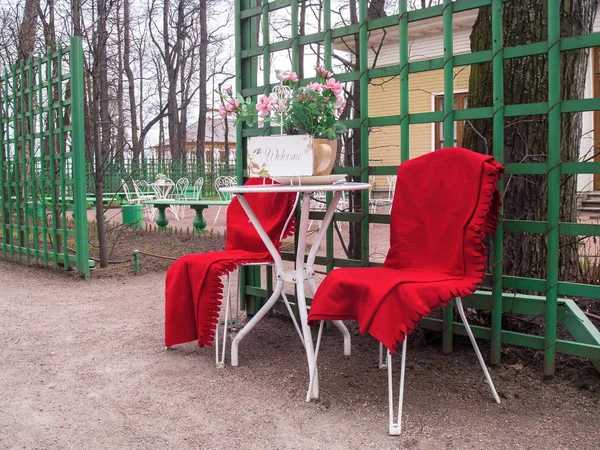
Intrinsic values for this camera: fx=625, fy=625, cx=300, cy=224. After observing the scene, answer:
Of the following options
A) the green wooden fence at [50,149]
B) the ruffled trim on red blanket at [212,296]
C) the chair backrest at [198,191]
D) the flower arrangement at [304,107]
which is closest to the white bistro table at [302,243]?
the ruffled trim on red blanket at [212,296]

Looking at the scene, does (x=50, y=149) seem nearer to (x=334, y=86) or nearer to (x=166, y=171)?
(x=334, y=86)

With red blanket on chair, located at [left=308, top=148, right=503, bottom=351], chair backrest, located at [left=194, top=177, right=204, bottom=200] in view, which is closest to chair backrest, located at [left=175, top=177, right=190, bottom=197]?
chair backrest, located at [left=194, top=177, right=204, bottom=200]

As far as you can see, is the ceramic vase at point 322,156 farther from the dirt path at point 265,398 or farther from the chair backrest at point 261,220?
the dirt path at point 265,398

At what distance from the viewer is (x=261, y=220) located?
3.42 meters

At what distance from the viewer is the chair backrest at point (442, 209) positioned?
2483 millimetres

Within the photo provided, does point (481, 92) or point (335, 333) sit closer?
point (481, 92)

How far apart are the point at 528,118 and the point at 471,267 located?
3.01 ft

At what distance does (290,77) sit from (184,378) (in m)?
1.47

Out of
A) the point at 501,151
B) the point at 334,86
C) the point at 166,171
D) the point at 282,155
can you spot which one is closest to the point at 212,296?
the point at 282,155

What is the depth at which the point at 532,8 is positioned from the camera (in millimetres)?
2986

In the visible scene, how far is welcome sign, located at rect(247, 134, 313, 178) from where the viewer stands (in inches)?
106

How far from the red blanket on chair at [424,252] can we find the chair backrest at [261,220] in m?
0.73

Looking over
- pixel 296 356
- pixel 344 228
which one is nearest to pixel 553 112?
pixel 296 356

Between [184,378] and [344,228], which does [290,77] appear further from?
[344,228]
